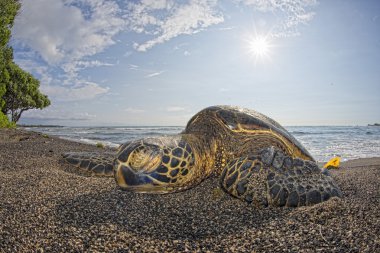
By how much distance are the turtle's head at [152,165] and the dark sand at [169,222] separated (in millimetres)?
209


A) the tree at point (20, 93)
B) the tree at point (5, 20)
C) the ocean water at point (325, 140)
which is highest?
the tree at point (5, 20)

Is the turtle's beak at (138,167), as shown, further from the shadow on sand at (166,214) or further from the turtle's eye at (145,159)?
the shadow on sand at (166,214)

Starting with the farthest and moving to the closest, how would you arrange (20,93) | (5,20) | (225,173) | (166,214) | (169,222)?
(20,93) → (5,20) → (225,173) → (166,214) → (169,222)

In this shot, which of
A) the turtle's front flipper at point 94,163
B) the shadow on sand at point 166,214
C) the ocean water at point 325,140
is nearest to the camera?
the shadow on sand at point 166,214

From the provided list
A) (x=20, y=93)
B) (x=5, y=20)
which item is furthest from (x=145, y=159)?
(x=20, y=93)

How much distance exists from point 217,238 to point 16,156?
4947 mm

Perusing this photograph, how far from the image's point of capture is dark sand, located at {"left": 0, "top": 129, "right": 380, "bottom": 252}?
5.57 feet

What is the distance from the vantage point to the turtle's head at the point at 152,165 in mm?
2523

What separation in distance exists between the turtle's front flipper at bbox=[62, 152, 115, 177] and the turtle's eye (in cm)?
151

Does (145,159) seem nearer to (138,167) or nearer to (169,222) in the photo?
(138,167)

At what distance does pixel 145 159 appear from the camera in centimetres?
259

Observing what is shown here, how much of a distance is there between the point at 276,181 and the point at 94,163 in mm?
2849

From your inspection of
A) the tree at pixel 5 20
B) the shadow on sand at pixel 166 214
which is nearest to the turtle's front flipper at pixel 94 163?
the shadow on sand at pixel 166 214

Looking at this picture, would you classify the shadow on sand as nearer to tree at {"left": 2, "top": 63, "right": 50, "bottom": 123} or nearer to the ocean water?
the ocean water
